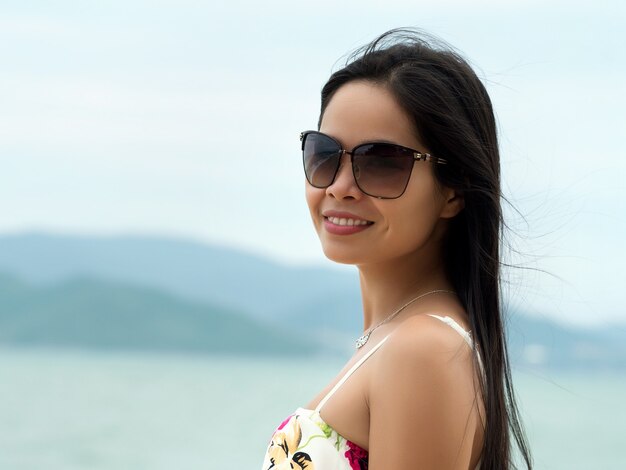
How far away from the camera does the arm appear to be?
2100mm

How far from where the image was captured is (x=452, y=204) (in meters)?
2.43

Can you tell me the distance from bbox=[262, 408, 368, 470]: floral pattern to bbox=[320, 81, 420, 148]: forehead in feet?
1.93

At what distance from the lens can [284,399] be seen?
34.3 metres

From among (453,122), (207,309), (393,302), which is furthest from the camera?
(207,309)

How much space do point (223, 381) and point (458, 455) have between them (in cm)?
4193

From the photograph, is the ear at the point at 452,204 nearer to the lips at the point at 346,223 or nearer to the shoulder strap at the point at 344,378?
the lips at the point at 346,223

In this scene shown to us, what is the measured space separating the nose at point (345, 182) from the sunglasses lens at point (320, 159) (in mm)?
14

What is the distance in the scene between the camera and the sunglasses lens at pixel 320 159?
7.87 ft

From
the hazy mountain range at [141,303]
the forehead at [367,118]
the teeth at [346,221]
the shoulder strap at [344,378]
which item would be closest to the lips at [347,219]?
the teeth at [346,221]

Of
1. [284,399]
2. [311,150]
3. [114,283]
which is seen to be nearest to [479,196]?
[311,150]

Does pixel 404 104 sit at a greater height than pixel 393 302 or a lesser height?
greater

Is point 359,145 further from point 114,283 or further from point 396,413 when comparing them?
point 114,283

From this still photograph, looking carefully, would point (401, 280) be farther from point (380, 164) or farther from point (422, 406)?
point (422, 406)

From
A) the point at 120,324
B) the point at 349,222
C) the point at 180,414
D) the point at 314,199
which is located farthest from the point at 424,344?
the point at 120,324
